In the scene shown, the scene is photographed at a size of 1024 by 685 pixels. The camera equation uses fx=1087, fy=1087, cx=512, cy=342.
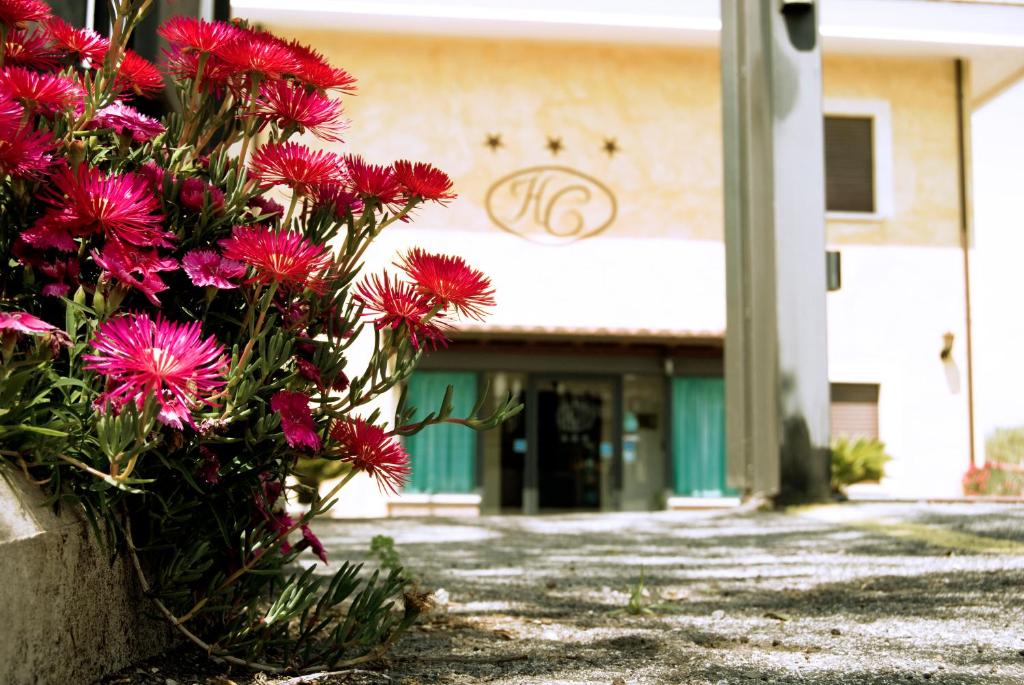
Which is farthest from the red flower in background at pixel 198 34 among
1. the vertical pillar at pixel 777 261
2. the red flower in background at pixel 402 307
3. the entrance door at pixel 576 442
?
the entrance door at pixel 576 442

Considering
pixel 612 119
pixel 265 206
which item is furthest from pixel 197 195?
pixel 612 119

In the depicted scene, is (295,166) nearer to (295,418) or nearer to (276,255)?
(276,255)

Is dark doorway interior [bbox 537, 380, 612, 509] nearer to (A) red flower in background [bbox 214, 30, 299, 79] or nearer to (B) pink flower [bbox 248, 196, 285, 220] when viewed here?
(B) pink flower [bbox 248, 196, 285, 220]

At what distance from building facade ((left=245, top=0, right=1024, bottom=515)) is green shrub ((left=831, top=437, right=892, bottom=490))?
1264 millimetres

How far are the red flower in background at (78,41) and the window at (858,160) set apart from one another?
14170 mm

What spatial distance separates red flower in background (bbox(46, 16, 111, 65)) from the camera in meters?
2.04

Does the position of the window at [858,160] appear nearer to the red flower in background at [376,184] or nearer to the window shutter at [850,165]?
the window shutter at [850,165]

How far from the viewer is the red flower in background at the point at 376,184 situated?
1958 mm

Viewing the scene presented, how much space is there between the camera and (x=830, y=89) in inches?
606

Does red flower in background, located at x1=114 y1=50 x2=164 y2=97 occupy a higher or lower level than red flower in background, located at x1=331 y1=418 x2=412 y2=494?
higher

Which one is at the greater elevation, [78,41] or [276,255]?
[78,41]

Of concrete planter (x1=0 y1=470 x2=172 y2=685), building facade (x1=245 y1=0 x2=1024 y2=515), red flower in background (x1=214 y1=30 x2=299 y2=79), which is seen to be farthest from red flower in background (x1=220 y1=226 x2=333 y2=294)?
building facade (x1=245 y1=0 x2=1024 y2=515)

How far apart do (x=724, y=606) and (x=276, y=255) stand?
2.06 m

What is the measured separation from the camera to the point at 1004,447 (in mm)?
15984
